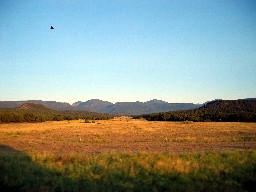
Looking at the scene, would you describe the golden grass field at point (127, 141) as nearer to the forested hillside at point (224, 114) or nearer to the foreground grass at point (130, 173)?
the foreground grass at point (130, 173)

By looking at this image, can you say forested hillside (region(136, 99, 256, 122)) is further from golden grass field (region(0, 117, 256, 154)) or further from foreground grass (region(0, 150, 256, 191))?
foreground grass (region(0, 150, 256, 191))

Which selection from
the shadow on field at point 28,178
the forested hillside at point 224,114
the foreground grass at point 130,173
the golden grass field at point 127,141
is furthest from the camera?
the forested hillside at point 224,114

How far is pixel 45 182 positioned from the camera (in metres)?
14.4

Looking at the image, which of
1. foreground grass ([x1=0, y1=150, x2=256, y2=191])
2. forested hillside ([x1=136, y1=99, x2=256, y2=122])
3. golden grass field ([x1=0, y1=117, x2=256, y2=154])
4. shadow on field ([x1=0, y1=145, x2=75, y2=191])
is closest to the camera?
shadow on field ([x1=0, y1=145, x2=75, y2=191])

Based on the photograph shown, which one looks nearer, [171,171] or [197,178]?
[197,178]

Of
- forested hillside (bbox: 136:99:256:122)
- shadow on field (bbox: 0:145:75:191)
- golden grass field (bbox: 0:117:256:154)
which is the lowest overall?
shadow on field (bbox: 0:145:75:191)

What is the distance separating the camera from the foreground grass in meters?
13.9

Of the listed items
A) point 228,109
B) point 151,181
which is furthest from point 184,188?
point 228,109

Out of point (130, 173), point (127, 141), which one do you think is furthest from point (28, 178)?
point (127, 141)

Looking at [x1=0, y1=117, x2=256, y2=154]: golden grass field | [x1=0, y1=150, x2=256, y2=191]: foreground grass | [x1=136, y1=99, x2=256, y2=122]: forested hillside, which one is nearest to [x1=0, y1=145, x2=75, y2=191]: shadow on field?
[x1=0, y1=150, x2=256, y2=191]: foreground grass

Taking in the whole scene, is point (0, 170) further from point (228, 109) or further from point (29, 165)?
point (228, 109)

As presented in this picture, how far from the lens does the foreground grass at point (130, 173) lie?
1390 centimetres

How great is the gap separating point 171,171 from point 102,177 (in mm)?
3386

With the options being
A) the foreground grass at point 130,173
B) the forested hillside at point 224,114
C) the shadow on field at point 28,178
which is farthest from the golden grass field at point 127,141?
the forested hillside at point 224,114
